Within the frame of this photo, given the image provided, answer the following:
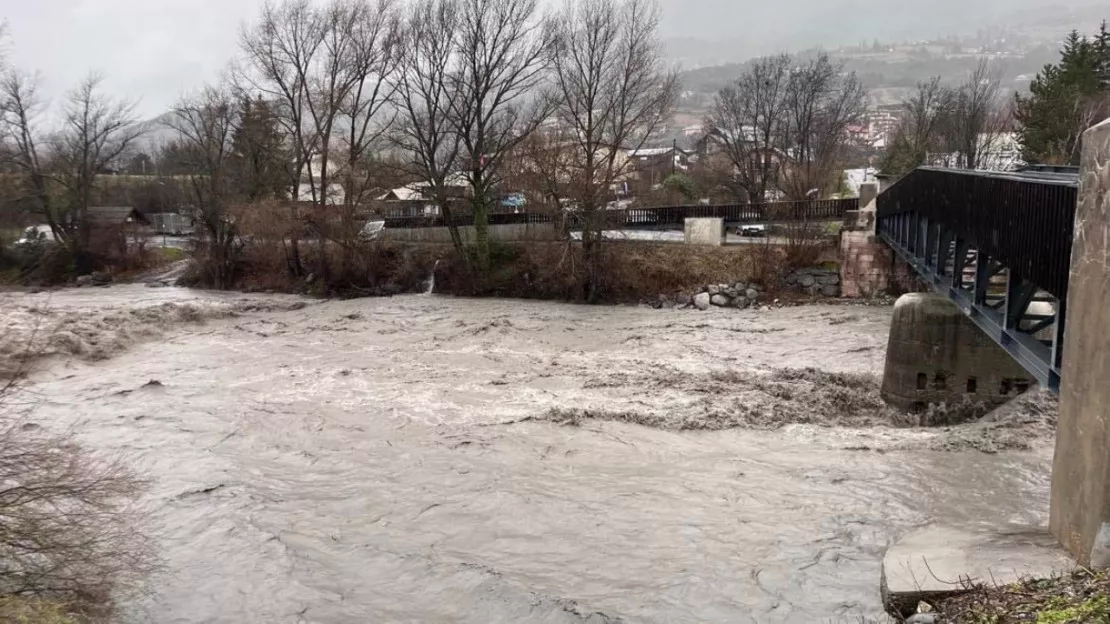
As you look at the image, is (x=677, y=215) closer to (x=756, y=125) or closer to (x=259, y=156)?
(x=756, y=125)

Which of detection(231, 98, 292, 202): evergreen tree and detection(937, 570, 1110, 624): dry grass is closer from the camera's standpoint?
detection(937, 570, 1110, 624): dry grass

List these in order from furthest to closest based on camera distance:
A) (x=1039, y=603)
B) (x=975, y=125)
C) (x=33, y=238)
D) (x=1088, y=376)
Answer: (x=975, y=125) < (x=33, y=238) < (x=1088, y=376) < (x=1039, y=603)

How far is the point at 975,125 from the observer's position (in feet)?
164

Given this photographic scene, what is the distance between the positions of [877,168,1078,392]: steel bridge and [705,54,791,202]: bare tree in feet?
104

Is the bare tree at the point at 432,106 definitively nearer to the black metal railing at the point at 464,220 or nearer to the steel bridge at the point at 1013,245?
the black metal railing at the point at 464,220

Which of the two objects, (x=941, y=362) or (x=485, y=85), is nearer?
(x=941, y=362)

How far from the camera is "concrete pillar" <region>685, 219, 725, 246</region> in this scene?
116 feet

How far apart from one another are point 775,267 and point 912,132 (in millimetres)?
32502

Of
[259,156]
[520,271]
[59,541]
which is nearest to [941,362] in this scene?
[59,541]

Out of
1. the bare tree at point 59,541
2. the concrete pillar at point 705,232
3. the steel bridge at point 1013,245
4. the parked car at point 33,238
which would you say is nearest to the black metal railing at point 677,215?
the concrete pillar at point 705,232

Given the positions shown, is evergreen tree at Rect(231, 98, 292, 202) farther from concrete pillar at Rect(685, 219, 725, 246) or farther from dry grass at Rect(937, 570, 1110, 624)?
dry grass at Rect(937, 570, 1110, 624)

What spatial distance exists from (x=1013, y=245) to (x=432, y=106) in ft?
104

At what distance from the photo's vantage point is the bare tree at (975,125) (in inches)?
1932

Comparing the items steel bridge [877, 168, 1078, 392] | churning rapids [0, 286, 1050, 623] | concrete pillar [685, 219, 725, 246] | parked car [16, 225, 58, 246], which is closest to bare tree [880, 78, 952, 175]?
concrete pillar [685, 219, 725, 246]
